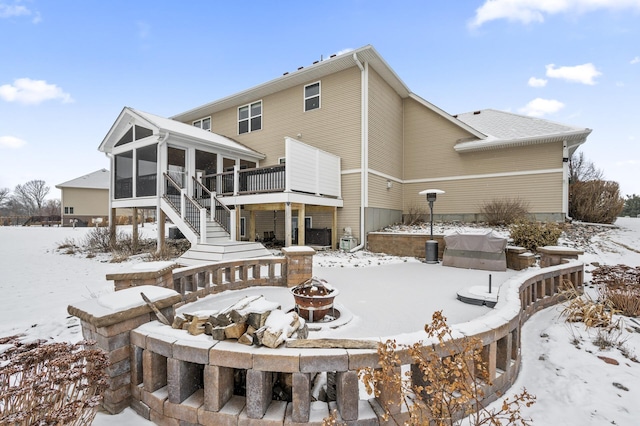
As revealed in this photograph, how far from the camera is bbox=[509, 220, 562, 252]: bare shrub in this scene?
25.2 feet

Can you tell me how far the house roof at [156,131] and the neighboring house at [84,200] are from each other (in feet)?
62.4

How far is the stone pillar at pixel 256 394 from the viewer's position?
1.69 metres

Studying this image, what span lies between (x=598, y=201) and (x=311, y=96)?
13.4 m

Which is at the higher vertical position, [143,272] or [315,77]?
[315,77]

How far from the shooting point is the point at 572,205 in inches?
473

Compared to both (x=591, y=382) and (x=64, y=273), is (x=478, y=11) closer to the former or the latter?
(x=591, y=382)

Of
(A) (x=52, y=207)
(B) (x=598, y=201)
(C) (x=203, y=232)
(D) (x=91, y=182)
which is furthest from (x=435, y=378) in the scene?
(A) (x=52, y=207)

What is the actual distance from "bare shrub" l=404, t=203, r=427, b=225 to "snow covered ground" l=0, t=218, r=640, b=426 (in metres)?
4.49

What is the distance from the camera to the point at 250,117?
14.0m

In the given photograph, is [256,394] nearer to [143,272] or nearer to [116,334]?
[116,334]

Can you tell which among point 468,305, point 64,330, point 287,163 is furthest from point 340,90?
point 64,330

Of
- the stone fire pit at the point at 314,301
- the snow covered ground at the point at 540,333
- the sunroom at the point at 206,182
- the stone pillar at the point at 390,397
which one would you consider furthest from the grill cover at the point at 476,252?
the stone pillar at the point at 390,397

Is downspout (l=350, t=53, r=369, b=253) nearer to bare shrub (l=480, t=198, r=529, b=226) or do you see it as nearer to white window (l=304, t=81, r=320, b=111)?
white window (l=304, t=81, r=320, b=111)

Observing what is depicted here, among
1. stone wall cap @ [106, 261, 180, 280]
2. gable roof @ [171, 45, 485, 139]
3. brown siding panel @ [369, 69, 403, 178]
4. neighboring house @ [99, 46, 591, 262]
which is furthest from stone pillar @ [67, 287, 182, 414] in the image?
gable roof @ [171, 45, 485, 139]
